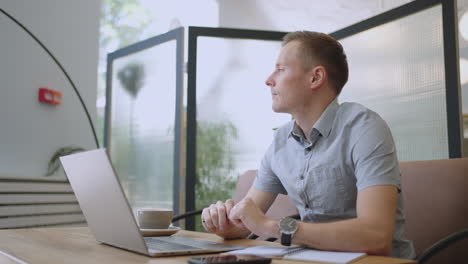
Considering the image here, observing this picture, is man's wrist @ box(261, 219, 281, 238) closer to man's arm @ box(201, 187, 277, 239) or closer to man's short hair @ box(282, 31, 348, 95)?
man's arm @ box(201, 187, 277, 239)

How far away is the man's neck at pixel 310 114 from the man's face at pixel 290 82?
0.02 meters

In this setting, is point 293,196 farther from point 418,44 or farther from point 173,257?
point 418,44

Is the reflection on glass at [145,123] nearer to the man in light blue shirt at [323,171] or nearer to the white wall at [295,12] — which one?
the white wall at [295,12]

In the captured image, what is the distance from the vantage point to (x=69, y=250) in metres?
0.90

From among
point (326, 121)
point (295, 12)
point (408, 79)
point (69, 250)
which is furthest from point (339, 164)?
point (295, 12)

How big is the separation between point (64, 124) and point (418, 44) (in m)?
2.75

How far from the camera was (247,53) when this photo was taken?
3.94 m

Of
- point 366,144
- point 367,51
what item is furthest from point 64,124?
point 366,144

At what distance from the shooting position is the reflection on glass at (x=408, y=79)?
266cm

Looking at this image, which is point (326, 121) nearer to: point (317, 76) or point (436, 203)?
point (317, 76)

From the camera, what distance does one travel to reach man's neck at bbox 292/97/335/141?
4.74 feet

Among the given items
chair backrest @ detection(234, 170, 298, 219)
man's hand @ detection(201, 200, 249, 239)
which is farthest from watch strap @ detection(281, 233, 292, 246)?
chair backrest @ detection(234, 170, 298, 219)

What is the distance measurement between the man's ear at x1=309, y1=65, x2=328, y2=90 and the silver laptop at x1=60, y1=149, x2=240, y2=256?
2.11ft

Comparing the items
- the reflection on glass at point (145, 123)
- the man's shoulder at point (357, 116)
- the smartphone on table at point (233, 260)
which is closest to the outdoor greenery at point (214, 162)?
the reflection on glass at point (145, 123)
